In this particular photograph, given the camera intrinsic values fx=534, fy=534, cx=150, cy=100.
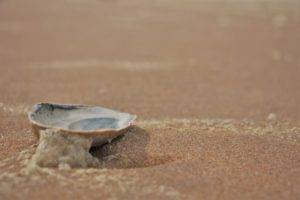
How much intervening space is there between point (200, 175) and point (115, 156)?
578 millimetres

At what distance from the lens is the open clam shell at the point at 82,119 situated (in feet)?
11.0

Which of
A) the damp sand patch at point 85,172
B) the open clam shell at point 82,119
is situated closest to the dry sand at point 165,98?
the damp sand patch at point 85,172

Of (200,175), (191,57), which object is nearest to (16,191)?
(200,175)

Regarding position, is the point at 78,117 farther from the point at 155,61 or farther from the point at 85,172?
the point at 155,61

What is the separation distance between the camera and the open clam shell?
132 inches

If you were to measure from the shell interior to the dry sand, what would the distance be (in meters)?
0.16

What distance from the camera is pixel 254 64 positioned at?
708cm

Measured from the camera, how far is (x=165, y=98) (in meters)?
5.16

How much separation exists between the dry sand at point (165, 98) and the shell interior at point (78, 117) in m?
0.16

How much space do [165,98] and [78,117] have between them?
5.30 feet

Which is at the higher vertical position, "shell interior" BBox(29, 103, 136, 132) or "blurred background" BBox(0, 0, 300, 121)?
"blurred background" BBox(0, 0, 300, 121)

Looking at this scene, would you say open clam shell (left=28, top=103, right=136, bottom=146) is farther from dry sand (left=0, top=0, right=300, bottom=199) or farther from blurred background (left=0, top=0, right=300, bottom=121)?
blurred background (left=0, top=0, right=300, bottom=121)

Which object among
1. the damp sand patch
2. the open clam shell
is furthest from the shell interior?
the damp sand patch

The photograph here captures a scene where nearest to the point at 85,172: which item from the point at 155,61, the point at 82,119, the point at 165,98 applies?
the point at 82,119
